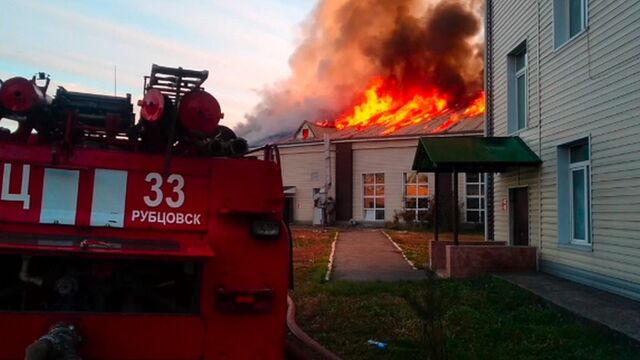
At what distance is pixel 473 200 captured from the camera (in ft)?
111

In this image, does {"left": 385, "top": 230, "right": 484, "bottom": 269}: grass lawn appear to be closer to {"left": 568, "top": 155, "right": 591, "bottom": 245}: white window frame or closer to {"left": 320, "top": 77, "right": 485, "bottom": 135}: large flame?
{"left": 568, "top": 155, "right": 591, "bottom": 245}: white window frame

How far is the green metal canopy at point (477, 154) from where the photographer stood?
13.1 metres

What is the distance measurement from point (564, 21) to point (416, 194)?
23.9m

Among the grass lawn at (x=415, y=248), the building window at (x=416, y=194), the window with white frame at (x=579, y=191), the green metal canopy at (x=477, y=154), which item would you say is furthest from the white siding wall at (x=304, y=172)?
the window with white frame at (x=579, y=191)

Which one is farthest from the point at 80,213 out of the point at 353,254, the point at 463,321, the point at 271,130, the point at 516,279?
the point at 271,130

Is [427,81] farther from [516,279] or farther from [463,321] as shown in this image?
[463,321]

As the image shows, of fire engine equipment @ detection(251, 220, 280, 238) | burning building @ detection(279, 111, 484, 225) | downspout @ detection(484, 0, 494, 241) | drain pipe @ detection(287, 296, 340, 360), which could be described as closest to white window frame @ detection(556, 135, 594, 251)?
downspout @ detection(484, 0, 494, 241)

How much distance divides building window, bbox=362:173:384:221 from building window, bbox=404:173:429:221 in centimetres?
163

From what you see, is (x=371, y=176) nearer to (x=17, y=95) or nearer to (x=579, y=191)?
(x=579, y=191)

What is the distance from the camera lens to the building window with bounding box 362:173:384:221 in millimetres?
36906

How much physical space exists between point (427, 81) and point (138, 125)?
128 feet

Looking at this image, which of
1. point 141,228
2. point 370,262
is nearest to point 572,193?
point 370,262

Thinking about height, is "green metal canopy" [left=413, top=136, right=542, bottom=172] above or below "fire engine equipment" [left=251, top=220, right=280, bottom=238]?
above

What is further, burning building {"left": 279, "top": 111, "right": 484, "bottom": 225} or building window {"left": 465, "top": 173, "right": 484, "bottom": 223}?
burning building {"left": 279, "top": 111, "right": 484, "bottom": 225}
